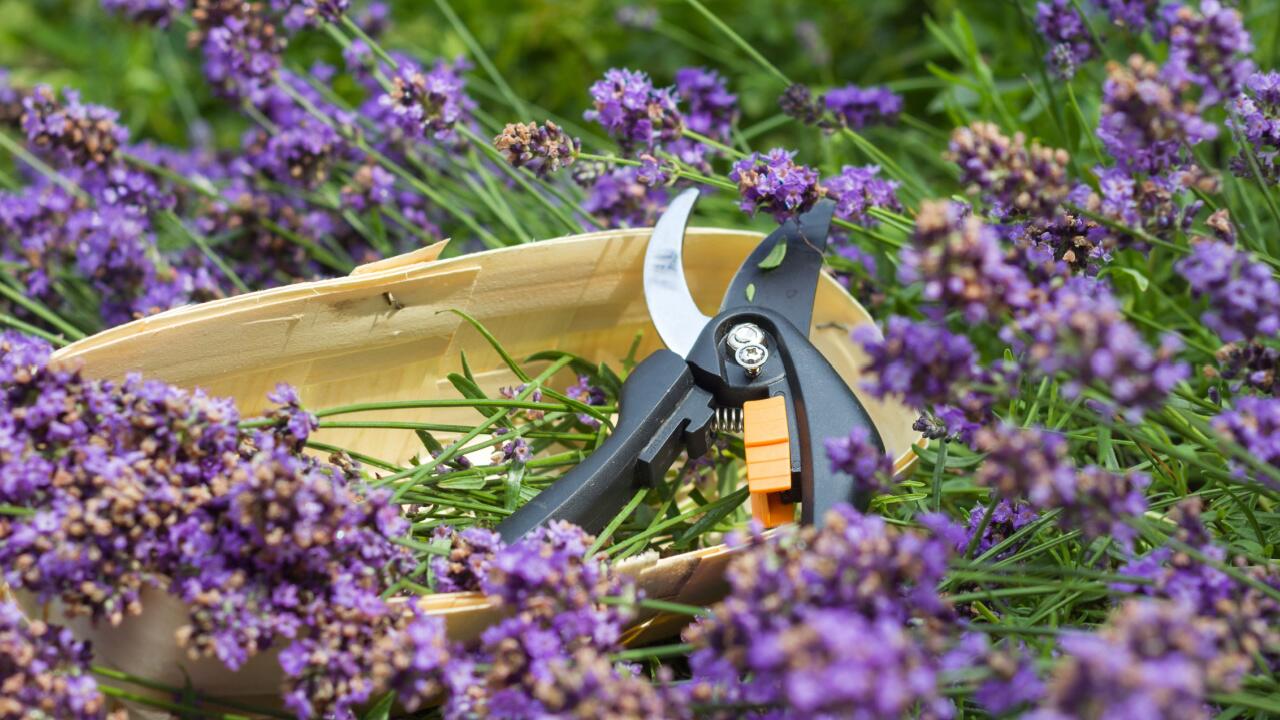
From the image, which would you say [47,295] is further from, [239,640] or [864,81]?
[864,81]

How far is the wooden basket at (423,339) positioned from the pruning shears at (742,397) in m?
0.07

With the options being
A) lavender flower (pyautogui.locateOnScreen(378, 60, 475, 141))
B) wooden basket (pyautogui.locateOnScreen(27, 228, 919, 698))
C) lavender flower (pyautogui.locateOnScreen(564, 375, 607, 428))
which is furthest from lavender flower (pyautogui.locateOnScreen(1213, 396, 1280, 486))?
lavender flower (pyautogui.locateOnScreen(378, 60, 475, 141))

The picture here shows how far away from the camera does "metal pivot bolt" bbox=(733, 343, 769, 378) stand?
1.08 meters

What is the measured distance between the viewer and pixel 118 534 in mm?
811

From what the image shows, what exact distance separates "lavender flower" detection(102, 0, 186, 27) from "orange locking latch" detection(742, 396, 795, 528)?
3.28ft

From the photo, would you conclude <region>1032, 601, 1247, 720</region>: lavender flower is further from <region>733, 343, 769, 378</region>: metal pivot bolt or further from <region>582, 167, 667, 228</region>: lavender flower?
<region>582, 167, 667, 228</region>: lavender flower

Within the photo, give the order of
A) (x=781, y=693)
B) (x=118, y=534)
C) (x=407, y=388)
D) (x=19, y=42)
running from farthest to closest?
(x=19, y=42)
(x=407, y=388)
(x=118, y=534)
(x=781, y=693)

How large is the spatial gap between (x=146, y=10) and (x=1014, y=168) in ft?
4.13

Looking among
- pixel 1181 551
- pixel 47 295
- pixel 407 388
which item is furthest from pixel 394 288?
pixel 1181 551

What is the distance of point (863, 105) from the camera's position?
1.50 m

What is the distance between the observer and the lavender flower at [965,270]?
0.70 meters

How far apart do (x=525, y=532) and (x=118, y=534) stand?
304 mm

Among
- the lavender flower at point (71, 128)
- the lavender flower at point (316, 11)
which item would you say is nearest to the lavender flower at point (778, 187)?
the lavender flower at point (316, 11)

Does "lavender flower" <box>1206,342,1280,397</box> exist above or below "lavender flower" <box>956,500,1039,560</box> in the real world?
above
